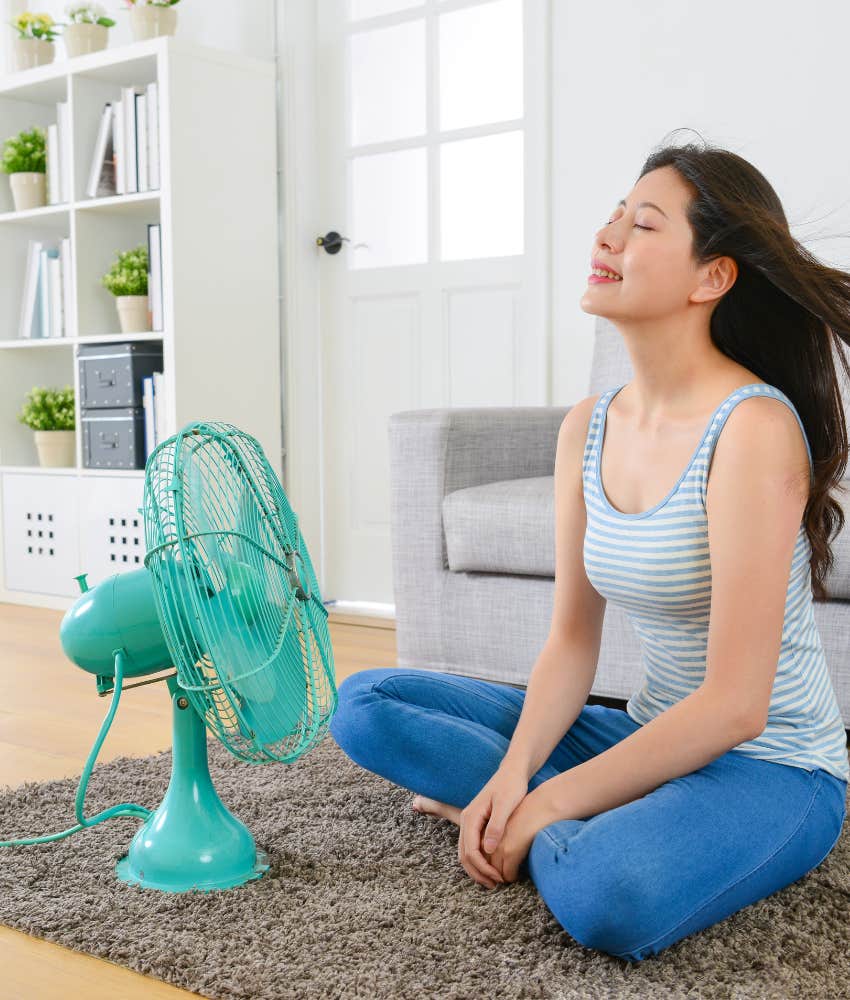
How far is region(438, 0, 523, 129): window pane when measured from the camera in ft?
11.3

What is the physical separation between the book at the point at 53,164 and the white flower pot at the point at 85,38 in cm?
25

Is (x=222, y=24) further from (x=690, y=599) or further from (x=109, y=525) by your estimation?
(x=690, y=599)

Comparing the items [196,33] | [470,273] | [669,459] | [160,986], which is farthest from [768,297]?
[196,33]

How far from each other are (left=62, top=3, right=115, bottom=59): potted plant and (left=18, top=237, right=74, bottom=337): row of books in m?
0.60

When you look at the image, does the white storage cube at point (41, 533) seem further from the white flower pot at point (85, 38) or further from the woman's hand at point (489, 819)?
the woman's hand at point (489, 819)

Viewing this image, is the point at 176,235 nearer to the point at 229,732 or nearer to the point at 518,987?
the point at 229,732

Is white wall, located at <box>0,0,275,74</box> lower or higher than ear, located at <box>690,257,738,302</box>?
higher

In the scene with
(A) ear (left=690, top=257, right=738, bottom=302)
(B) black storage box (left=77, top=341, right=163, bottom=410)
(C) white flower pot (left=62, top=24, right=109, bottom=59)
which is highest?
(C) white flower pot (left=62, top=24, right=109, bottom=59)

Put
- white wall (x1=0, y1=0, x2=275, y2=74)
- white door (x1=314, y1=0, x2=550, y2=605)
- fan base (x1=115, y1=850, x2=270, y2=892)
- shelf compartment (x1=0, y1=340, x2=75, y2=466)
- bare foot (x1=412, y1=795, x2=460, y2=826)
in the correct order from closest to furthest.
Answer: fan base (x1=115, y1=850, x2=270, y2=892), bare foot (x1=412, y1=795, x2=460, y2=826), white door (x1=314, y1=0, x2=550, y2=605), white wall (x1=0, y1=0, x2=275, y2=74), shelf compartment (x1=0, y1=340, x2=75, y2=466)

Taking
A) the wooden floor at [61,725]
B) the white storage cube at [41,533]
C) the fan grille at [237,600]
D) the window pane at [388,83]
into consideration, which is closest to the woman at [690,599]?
the fan grille at [237,600]

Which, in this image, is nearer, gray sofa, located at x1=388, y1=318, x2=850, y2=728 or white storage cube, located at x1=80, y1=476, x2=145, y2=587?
gray sofa, located at x1=388, y1=318, x2=850, y2=728

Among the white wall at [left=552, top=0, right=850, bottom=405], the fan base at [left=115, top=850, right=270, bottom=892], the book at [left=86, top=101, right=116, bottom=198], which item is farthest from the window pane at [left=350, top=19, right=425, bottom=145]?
the fan base at [left=115, top=850, right=270, bottom=892]

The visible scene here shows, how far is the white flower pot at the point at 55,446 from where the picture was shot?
3980mm

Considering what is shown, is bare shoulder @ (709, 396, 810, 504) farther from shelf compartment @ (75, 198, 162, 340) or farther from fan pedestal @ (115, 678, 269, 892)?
shelf compartment @ (75, 198, 162, 340)
